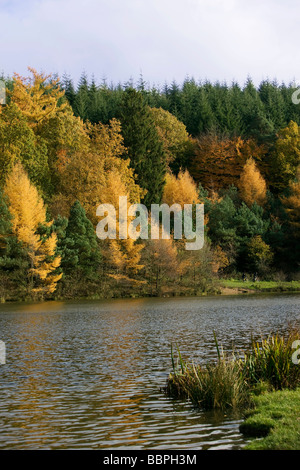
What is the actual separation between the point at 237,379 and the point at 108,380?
4965mm

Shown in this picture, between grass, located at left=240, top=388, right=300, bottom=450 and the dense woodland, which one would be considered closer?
grass, located at left=240, top=388, right=300, bottom=450

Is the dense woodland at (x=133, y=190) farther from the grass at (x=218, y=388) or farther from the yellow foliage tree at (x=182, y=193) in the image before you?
the grass at (x=218, y=388)

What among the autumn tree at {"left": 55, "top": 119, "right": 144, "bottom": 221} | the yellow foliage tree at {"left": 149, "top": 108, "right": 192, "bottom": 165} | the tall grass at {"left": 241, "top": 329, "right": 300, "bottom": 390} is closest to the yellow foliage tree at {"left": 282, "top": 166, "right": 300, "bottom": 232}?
the autumn tree at {"left": 55, "top": 119, "right": 144, "bottom": 221}

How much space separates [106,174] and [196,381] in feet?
179

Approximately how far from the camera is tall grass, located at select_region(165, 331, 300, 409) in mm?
12516

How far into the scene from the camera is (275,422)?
10.5 meters

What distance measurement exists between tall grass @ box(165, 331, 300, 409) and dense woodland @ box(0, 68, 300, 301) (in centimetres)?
4076

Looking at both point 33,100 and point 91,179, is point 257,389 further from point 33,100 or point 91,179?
Answer: point 33,100

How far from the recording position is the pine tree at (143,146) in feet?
259

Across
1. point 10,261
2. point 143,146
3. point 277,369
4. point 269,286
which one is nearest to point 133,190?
point 143,146

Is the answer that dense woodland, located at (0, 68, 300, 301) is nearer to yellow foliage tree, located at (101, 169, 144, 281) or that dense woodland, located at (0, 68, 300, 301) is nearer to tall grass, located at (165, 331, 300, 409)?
yellow foliage tree, located at (101, 169, 144, 281)

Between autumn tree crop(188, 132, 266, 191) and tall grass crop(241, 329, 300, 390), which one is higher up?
autumn tree crop(188, 132, 266, 191)

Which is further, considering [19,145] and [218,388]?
[19,145]
